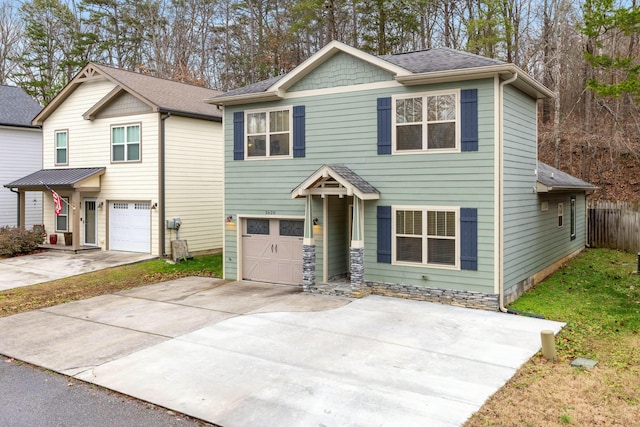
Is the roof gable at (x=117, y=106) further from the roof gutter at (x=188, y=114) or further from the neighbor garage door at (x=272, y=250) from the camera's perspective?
the neighbor garage door at (x=272, y=250)

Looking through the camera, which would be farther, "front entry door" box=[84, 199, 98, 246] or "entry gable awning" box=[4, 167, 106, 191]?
"front entry door" box=[84, 199, 98, 246]

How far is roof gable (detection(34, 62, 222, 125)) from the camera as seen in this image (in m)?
17.8

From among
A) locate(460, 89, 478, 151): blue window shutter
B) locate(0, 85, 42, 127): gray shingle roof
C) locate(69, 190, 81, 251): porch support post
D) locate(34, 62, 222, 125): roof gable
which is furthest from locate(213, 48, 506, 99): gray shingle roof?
locate(0, 85, 42, 127): gray shingle roof

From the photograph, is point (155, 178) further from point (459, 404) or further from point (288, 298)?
point (459, 404)

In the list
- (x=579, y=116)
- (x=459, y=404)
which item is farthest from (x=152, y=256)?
(x=579, y=116)

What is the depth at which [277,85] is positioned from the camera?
13070 millimetres

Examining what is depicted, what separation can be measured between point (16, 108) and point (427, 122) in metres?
21.9

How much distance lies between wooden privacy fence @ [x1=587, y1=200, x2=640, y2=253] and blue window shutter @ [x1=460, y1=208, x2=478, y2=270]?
11.8 m

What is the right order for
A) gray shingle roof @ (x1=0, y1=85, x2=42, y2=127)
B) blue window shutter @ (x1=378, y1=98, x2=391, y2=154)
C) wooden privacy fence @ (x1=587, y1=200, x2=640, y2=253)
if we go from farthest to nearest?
gray shingle roof @ (x1=0, y1=85, x2=42, y2=127)
wooden privacy fence @ (x1=587, y1=200, x2=640, y2=253)
blue window shutter @ (x1=378, y1=98, x2=391, y2=154)

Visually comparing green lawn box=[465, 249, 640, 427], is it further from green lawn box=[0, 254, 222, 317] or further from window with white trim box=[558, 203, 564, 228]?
green lawn box=[0, 254, 222, 317]

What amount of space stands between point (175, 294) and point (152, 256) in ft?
18.1

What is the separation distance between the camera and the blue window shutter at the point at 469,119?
10797mm

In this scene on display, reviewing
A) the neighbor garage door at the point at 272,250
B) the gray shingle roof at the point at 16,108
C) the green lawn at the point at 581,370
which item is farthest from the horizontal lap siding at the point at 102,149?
the green lawn at the point at 581,370

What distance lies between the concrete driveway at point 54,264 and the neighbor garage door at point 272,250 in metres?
5.00
